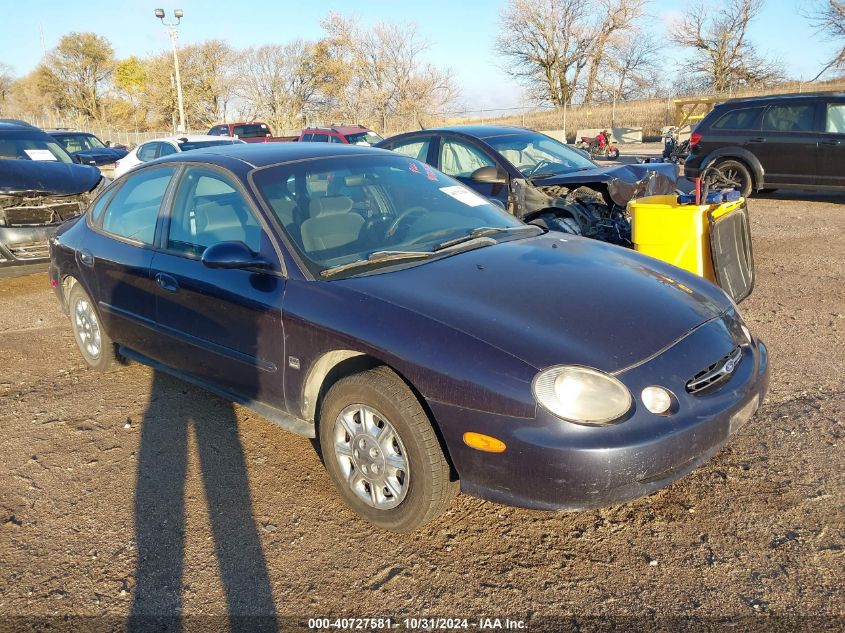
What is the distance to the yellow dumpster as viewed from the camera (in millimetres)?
5137

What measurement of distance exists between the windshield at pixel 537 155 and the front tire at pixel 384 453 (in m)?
4.78

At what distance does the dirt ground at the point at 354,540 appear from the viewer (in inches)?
100

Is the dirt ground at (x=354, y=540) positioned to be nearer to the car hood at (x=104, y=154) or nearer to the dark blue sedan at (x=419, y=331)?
the dark blue sedan at (x=419, y=331)

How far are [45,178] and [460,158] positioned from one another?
4558 millimetres

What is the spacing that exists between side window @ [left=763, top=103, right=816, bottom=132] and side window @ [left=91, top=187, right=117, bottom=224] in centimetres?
1026

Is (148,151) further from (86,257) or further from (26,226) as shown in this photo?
(86,257)

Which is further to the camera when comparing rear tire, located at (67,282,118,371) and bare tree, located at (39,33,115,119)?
bare tree, located at (39,33,115,119)

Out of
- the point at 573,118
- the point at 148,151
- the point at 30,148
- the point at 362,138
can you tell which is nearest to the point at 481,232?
the point at 30,148

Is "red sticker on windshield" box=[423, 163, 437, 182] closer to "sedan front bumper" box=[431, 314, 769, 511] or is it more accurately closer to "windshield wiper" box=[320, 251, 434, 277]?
"windshield wiper" box=[320, 251, 434, 277]

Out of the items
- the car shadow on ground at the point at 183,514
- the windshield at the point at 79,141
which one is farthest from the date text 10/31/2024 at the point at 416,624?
the windshield at the point at 79,141

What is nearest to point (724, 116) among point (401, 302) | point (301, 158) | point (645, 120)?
point (301, 158)

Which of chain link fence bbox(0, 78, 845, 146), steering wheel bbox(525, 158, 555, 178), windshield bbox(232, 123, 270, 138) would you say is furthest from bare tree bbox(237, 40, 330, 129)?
steering wheel bbox(525, 158, 555, 178)

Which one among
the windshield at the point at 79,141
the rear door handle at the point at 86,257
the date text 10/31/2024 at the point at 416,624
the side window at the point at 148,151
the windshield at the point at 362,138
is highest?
the windshield at the point at 79,141

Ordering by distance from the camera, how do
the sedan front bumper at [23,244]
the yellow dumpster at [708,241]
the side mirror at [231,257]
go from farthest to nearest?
the sedan front bumper at [23,244] → the yellow dumpster at [708,241] → the side mirror at [231,257]
